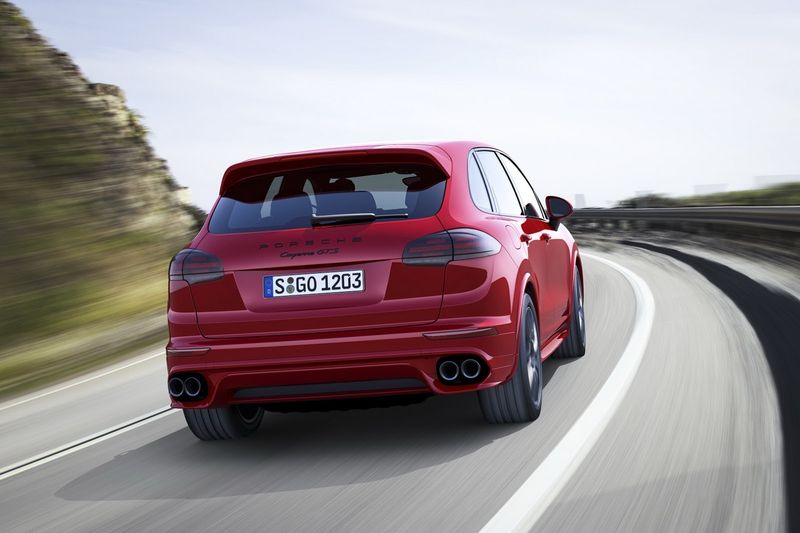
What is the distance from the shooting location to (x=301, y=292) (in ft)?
17.5

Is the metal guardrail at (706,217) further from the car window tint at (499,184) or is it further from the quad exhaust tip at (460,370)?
the quad exhaust tip at (460,370)

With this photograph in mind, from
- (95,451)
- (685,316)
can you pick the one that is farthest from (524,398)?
(685,316)

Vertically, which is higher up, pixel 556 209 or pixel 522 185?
pixel 522 185

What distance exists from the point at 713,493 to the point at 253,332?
2.44 metres

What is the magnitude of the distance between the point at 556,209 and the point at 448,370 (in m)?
2.64

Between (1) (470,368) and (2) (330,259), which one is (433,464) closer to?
(1) (470,368)

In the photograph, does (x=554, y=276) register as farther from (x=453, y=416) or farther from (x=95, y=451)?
(x=95, y=451)

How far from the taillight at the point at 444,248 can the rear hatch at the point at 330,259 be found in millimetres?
35

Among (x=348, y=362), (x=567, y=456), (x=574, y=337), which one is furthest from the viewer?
(x=574, y=337)

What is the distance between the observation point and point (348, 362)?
5230 mm

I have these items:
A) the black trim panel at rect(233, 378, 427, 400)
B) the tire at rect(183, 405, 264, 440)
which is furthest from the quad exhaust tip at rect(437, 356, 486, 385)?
the tire at rect(183, 405, 264, 440)

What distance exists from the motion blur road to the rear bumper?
0.38 m

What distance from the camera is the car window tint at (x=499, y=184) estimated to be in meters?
6.36

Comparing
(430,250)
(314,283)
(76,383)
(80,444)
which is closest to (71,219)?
(76,383)
